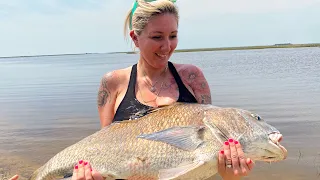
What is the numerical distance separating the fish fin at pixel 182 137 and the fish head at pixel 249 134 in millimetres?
151

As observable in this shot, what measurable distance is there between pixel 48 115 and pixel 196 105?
12.9 m

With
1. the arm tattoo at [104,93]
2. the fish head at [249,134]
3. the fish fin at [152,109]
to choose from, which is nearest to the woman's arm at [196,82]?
the fish fin at [152,109]

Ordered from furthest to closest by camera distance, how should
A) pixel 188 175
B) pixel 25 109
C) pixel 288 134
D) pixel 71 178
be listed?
pixel 25 109 < pixel 288 134 < pixel 71 178 < pixel 188 175

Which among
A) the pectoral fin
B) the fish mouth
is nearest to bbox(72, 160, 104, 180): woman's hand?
the pectoral fin

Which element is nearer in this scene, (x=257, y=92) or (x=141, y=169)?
(x=141, y=169)

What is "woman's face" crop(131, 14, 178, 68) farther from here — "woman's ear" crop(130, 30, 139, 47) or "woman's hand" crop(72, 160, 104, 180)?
"woman's hand" crop(72, 160, 104, 180)

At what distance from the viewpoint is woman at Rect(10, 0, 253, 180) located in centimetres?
347

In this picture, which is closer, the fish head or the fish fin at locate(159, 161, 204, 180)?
the fish fin at locate(159, 161, 204, 180)

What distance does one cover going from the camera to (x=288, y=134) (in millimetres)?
10195

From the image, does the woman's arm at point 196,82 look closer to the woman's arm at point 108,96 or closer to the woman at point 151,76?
→ the woman at point 151,76

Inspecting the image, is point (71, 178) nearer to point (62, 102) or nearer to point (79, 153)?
point (79, 153)

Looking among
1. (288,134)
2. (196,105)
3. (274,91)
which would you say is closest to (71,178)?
(196,105)

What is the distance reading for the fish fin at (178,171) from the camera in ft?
9.55

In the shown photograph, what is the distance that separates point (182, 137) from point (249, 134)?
584mm
